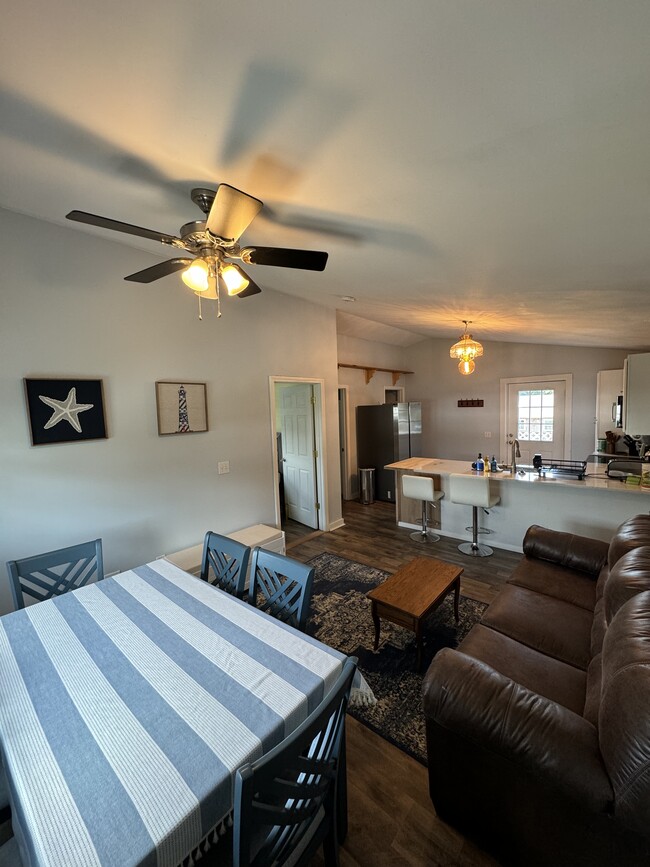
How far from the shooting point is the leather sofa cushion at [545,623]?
1735 mm

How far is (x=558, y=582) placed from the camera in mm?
2273

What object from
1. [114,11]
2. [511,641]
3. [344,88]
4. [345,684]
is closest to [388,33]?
[344,88]

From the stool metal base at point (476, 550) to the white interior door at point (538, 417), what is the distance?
285 cm

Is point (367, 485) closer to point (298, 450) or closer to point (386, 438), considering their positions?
point (386, 438)

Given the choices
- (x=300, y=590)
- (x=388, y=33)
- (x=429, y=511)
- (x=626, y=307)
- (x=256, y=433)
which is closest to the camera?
(x=388, y=33)

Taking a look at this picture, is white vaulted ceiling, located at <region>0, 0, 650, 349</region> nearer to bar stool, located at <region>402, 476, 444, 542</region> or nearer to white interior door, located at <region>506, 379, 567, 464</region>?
bar stool, located at <region>402, 476, 444, 542</region>

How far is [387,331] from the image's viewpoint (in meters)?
6.16

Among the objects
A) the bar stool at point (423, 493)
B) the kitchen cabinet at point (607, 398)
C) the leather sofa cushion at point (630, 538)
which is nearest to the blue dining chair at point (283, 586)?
the leather sofa cushion at point (630, 538)

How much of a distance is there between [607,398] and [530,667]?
16.8 ft

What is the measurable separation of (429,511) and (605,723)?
138 inches

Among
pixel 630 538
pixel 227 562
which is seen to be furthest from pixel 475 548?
pixel 227 562

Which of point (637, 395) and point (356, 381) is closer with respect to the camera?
point (637, 395)

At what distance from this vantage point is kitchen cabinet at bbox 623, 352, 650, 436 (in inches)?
111

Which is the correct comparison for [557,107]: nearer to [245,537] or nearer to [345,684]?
[345,684]
